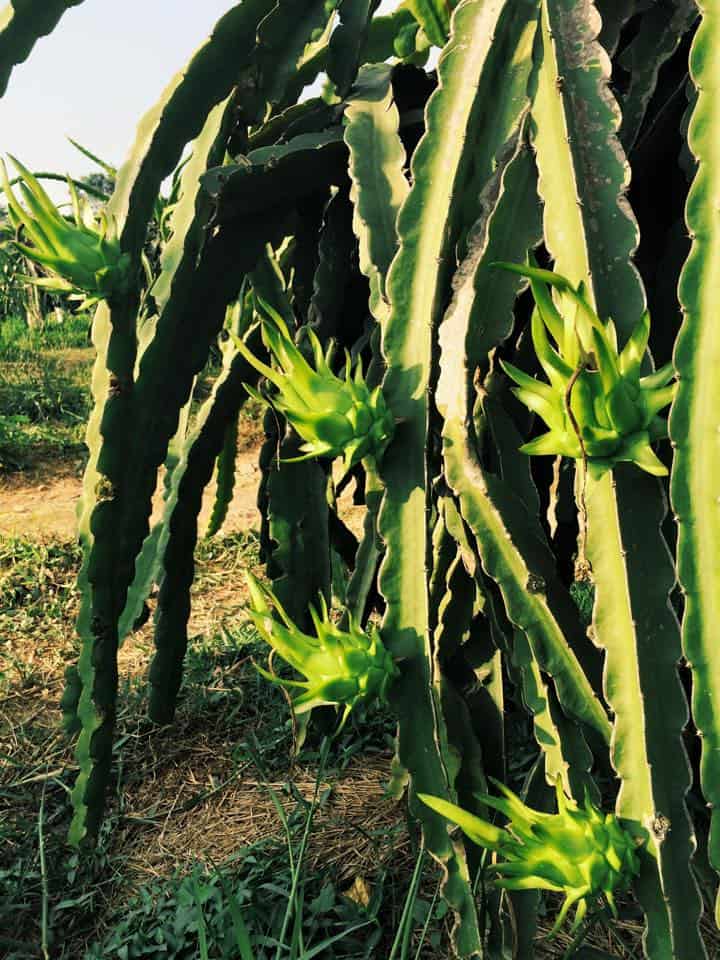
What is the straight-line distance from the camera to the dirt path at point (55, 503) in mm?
2984

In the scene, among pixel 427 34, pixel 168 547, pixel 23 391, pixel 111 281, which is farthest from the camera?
pixel 23 391

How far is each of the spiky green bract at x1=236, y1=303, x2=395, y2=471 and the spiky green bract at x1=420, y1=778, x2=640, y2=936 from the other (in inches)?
13.7

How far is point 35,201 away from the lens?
1072mm

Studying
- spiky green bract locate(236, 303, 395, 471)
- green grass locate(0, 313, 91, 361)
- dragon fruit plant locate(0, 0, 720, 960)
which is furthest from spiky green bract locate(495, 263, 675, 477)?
green grass locate(0, 313, 91, 361)

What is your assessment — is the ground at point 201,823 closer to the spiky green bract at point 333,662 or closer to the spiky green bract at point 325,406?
the spiky green bract at point 333,662

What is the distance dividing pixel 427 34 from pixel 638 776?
45.7 inches

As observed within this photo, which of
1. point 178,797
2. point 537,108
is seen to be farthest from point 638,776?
point 178,797

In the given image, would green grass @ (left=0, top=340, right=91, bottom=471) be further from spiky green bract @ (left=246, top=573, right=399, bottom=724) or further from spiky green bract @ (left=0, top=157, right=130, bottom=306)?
spiky green bract @ (left=246, top=573, right=399, bottom=724)

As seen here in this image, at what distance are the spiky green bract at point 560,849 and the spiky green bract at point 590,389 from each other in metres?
0.30

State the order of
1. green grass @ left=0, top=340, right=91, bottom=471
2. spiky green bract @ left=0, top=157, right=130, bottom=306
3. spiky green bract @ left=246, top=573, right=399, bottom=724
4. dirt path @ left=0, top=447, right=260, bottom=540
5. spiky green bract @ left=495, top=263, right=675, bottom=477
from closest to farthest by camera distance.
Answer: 1. spiky green bract @ left=495, top=263, right=675, bottom=477
2. spiky green bract @ left=246, top=573, right=399, bottom=724
3. spiky green bract @ left=0, top=157, right=130, bottom=306
4. dirt path @ left=0, top=447, right=260, bottom=540
5. green grass @ left=0, top=340, right=91, bottom=471

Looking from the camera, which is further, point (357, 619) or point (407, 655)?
point (357, 619)

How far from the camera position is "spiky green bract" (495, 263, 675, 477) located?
729 millimetres

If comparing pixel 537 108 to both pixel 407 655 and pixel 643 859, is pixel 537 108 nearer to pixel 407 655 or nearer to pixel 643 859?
pixel 407 655

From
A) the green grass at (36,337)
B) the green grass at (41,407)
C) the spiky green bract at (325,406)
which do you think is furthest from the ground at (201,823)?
the green grass at (36,337)
